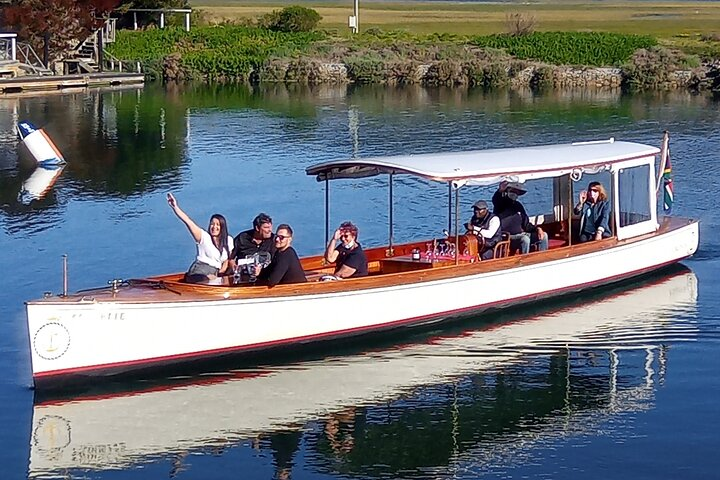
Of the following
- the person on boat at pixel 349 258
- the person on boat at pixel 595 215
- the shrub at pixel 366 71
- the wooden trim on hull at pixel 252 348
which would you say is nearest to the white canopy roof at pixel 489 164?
the person on boat at pixel 595 215

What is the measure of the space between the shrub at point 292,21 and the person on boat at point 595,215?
190 ft

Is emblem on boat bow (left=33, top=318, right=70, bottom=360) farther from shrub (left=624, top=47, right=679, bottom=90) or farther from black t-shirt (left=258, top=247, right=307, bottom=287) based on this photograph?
shrub (left=624, top=47, right=679, bottom=90)

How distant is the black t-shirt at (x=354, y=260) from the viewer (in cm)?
1803

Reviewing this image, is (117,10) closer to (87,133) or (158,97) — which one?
(158,97)

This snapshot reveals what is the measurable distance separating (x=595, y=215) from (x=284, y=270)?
629 centimetres

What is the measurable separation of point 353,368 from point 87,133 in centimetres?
2683

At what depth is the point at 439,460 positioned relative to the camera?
14.2 metres

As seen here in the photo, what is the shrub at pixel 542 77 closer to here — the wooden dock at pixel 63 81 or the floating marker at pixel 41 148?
the wooden dock at pixel 63 81

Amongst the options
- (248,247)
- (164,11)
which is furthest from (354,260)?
(164,11)

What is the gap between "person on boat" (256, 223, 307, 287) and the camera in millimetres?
16859

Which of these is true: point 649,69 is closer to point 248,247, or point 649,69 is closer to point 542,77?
point 542,77

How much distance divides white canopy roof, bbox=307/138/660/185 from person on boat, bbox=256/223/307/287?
2210 mm

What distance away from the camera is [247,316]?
54.2ft

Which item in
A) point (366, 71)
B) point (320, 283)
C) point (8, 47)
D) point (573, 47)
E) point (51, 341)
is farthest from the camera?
point (573, 47)
